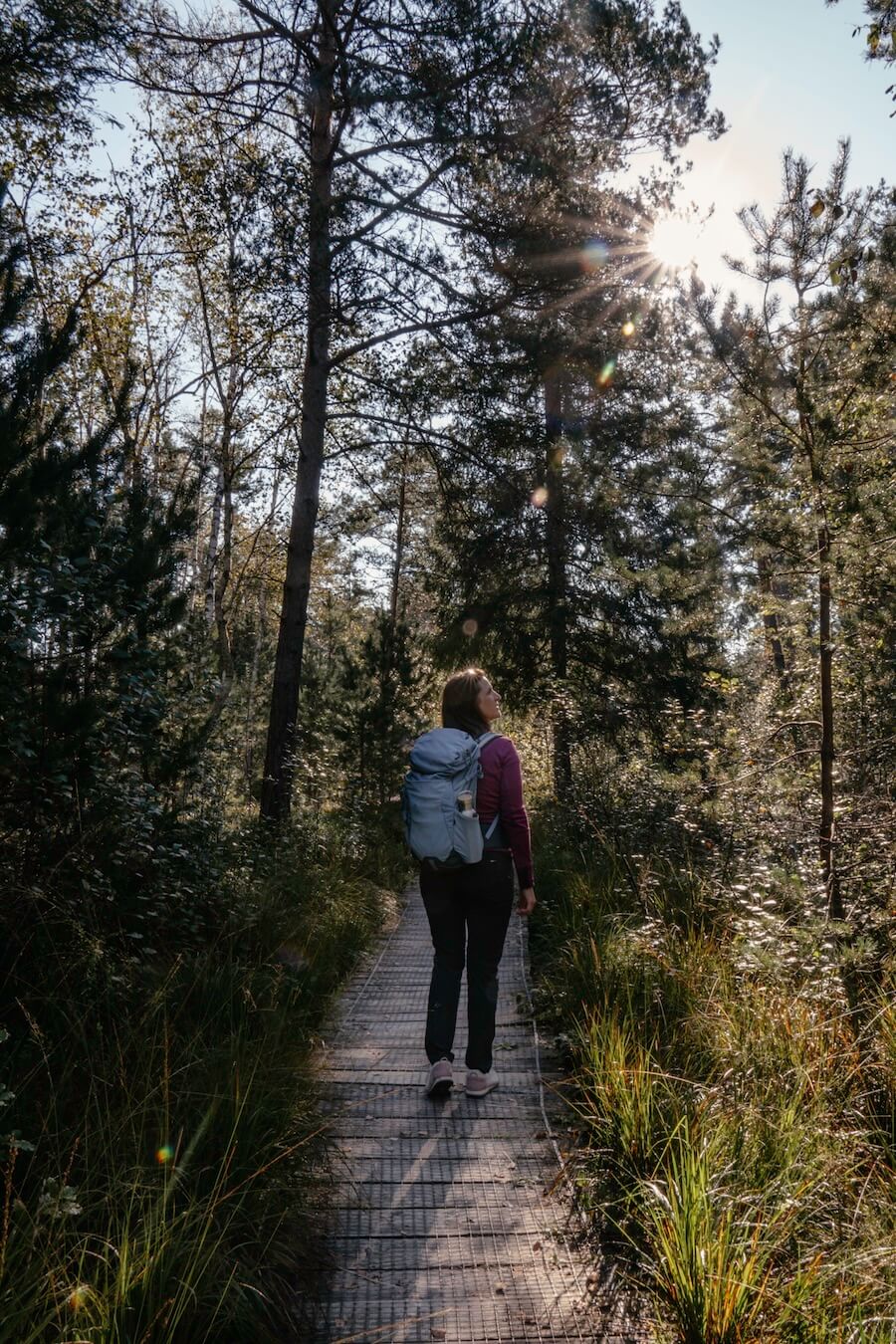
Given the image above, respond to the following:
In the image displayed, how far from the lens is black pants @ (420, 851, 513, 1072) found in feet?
14.0

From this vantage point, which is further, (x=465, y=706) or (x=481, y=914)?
(x=465, y=706)

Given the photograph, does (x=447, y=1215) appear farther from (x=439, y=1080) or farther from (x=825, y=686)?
(x=825, y=686)

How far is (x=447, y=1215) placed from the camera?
10.3ft

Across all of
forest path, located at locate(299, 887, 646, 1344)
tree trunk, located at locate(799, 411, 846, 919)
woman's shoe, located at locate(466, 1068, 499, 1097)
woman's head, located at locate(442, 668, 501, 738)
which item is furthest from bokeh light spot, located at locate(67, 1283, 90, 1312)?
tree trunk, located at locate(799, 411, 846, 919)

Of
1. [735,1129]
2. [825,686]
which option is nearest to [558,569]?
[825,686]

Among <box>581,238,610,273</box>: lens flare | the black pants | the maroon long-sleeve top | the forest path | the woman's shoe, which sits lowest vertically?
the forest path

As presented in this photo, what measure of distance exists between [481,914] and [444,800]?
61 centimetres

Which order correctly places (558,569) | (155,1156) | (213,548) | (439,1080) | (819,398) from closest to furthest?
(155,1156) → (439,1080) → (819,398) → (558,569) → (213,548)

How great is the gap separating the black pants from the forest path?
0.27 metres

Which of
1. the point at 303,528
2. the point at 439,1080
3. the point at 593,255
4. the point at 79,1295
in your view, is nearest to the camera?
the point at 79,1295

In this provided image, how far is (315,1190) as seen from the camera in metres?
3.22

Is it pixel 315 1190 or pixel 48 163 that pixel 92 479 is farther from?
pixel 48 163

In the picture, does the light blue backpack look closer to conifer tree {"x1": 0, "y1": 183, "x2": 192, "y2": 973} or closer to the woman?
the woman

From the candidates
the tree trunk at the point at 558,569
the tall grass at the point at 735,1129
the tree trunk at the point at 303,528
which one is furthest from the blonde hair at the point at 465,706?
the tree trunk at the point at 558,569
